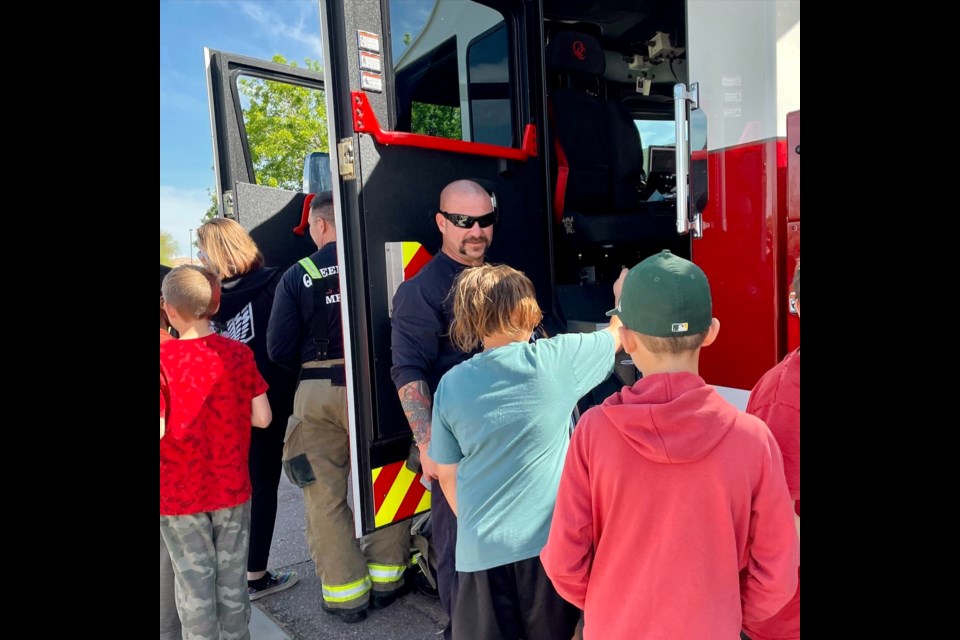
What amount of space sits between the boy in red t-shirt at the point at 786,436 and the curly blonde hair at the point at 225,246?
82.2 inches

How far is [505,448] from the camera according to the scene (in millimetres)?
1604

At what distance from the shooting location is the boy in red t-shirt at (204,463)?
202 centimetres

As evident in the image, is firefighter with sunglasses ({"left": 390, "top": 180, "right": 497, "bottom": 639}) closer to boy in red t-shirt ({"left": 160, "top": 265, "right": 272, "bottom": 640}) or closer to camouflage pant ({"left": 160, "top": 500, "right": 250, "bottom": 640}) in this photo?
boy in red t-shirt ({"left": 160, "top": 265, "right": 272, "bottom": 640})

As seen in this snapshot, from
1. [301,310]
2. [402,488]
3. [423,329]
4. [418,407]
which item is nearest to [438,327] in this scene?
[423,329]

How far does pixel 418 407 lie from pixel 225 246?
1239 millimetres

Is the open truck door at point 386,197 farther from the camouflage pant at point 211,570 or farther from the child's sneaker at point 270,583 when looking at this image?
the child's sneaker at point 270,583

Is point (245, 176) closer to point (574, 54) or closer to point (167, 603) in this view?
point (574, 54)

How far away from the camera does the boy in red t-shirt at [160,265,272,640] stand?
2018 millimetres

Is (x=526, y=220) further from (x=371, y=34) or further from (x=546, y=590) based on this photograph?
(x=546, y=590)

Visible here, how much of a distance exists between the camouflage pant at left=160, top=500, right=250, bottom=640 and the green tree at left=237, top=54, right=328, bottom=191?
758 centimetres

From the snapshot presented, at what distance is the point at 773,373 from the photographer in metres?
1.47

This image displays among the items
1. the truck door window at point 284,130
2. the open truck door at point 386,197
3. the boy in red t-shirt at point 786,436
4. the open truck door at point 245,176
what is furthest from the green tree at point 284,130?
the boy in red t-shirt at point 786,436

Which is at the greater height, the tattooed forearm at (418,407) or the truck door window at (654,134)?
the truck door window at (654,134)

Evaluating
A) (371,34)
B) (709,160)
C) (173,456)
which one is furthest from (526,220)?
(173,456)
